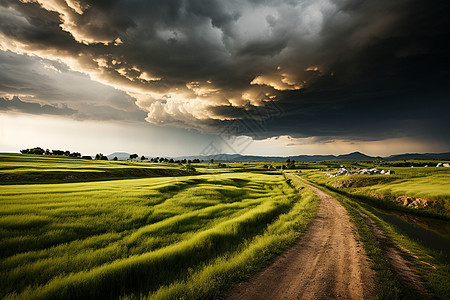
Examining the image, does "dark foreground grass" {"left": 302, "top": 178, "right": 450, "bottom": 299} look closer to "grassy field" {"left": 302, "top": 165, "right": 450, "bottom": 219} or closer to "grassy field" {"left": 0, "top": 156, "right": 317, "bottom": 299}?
"grassy field" {"left": 0, "top": 156, "right": 317, "bottom": 299}

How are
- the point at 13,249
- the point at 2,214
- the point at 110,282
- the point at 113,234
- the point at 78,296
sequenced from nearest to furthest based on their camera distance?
the point at 78,296
the point at 110,282
the point at 13,249
the point at 113,234
the point at 2,214

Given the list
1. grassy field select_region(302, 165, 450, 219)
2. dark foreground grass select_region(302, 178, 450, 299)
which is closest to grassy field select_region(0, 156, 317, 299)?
dark foreground grass select_region(302, 178, 450, 299)

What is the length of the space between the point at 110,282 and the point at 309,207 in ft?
55.2

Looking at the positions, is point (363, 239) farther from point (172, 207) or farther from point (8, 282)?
point (8, 282)

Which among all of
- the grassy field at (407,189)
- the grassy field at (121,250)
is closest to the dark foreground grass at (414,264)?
the grassy field at (121,250)

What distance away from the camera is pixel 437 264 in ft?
24.7

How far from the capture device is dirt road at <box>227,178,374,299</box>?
17.1 feet

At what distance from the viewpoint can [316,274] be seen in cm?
621

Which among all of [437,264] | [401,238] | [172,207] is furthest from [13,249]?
[401,238]

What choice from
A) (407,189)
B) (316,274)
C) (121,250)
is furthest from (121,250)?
(407,189)

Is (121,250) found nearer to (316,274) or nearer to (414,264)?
(316,274)

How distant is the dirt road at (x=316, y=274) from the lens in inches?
206

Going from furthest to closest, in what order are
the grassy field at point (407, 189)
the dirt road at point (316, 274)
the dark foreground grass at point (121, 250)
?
1. the grassy field at point (407, 189)
2. the dark foreground grass at point (121, 250)
3. the dirt road at point (316, 274)

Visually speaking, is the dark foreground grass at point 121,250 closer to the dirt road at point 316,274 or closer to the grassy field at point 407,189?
the dirt road at point 316,274
